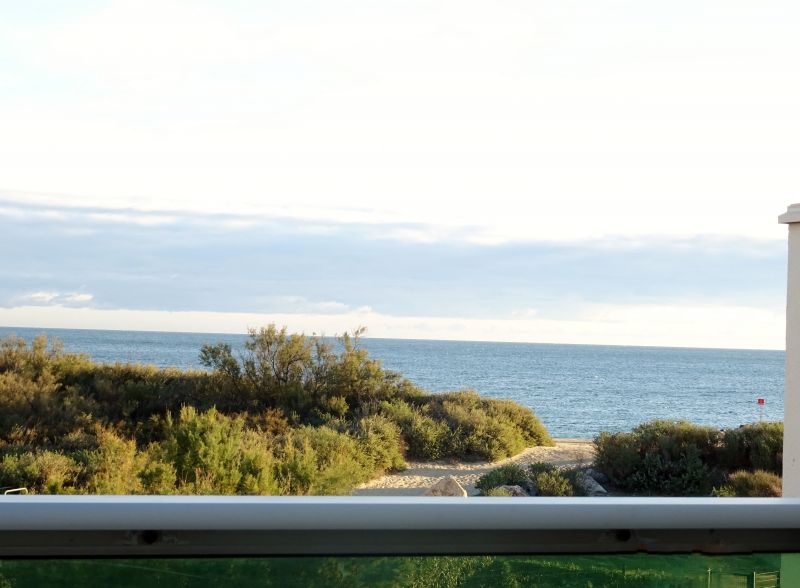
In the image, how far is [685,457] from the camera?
10602mm

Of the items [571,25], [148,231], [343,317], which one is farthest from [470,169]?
[343,317]

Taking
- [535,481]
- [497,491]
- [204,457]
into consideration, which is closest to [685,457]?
[535,481]

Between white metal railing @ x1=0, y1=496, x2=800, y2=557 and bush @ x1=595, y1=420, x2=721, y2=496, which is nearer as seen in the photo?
white metal railing @ x1=0, y1=496, x2=800, y2=557

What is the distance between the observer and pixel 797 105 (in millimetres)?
10070

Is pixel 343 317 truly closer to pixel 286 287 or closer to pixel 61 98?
pixel 286 287

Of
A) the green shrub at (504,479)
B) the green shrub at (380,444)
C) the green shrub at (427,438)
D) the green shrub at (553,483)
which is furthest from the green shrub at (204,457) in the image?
the green shrub at (427,438)

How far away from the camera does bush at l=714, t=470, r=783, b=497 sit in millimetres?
9164

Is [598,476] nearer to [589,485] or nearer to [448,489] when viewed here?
[589,485]

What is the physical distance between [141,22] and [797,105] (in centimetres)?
737

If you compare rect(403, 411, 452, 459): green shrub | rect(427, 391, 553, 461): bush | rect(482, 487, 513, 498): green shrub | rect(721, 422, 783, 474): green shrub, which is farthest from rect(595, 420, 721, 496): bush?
rect(403, 411, 452, 459): green shrub

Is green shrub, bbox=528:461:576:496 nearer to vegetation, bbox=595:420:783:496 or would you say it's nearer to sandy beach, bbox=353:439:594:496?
sandy beach, bbox=353:439:594:496

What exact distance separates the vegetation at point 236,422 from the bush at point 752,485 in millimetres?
3708

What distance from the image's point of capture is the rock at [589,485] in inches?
384

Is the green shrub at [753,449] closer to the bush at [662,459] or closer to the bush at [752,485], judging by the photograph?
the bush at [662,459]
